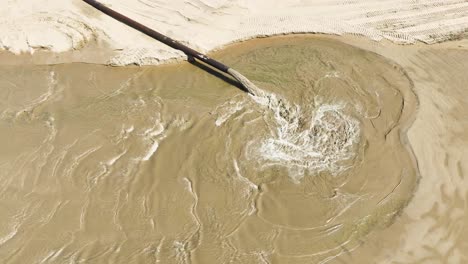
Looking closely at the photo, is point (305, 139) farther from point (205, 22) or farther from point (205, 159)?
point (205, 22)

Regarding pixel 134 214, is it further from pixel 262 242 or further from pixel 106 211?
Answer: pixel 262 242

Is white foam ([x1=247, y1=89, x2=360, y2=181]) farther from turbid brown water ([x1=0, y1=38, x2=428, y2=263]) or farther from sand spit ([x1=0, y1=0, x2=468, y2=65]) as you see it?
sand spit ([x1=0, y1=0, x2=468, y2=65])

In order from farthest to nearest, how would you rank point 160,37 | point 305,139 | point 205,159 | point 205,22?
point 205,22 → point 160,37 → point 305,139 → point 205,159

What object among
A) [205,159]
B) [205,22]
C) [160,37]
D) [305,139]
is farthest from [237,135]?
[205,22]

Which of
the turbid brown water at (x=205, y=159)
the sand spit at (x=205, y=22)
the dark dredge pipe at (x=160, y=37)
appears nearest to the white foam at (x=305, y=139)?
the turbid brown water at (x=205, y=159)

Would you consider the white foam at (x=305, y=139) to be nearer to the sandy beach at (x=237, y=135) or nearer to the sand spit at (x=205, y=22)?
the sandy beach at (x=237, y=135)
